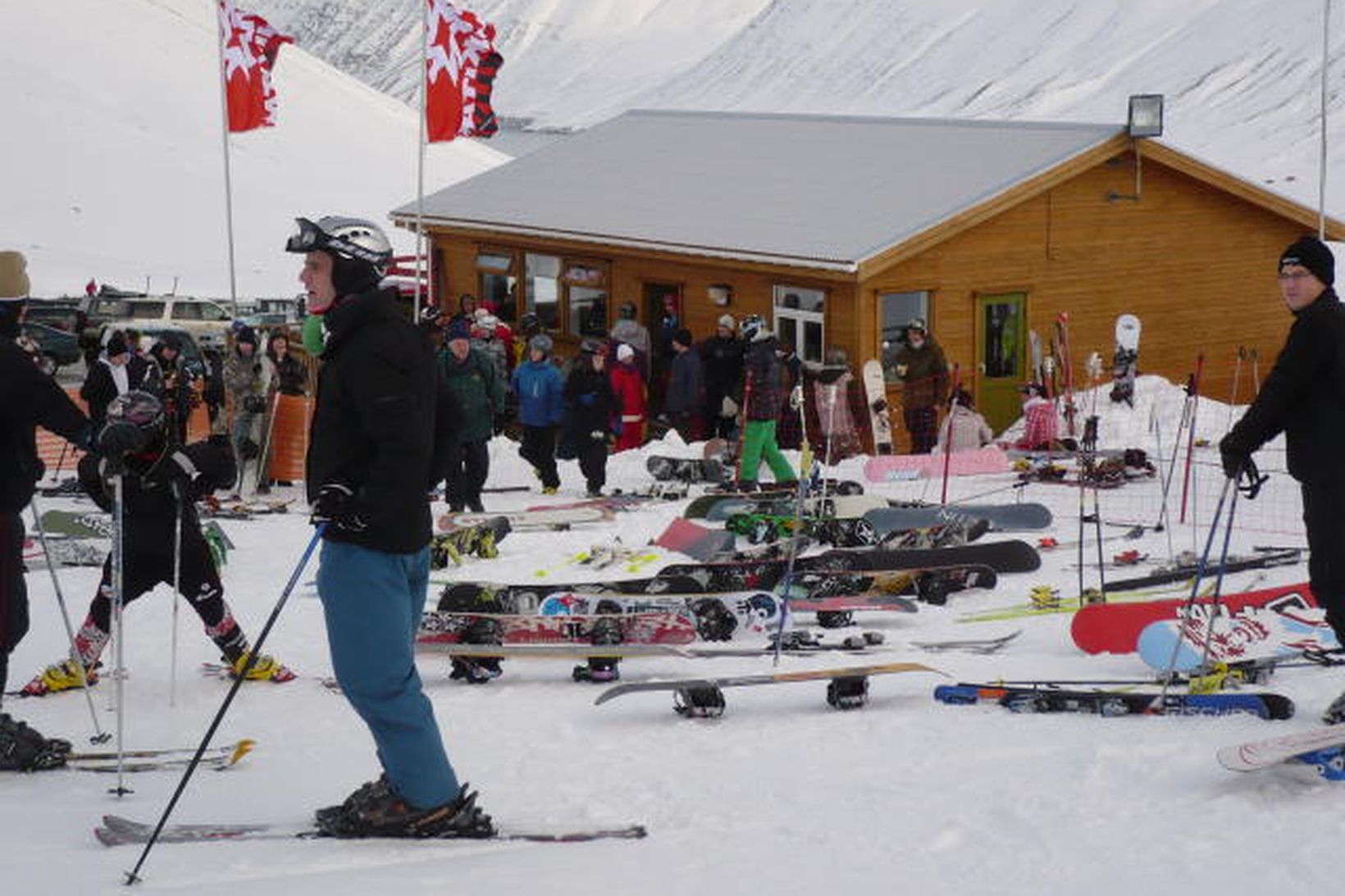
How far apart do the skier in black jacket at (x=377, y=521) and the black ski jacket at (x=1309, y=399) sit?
283 cm

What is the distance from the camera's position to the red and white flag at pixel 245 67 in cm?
2281

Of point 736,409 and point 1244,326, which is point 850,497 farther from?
point 1244,326

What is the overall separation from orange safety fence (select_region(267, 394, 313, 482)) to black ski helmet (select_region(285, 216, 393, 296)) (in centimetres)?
1103

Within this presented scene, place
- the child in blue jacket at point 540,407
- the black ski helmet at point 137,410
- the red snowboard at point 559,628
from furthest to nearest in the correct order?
the child in blue jacket at point 540,407
the red snowboard at point 559,628
the black ski helmet at point 137,410

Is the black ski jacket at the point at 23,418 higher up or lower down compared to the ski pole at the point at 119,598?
higher up

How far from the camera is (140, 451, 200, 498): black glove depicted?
7566mm

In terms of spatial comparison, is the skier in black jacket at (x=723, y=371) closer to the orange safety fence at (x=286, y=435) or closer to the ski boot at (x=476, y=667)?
the orange safety fence at (x=286, y=435)

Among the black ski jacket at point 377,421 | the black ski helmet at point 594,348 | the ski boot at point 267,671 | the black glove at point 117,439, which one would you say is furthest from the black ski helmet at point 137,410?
the black ski helmet at point 594,348

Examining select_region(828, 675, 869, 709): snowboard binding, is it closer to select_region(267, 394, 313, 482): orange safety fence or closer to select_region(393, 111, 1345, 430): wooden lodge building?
select_region(267, 394, 313, 482): orange safety fence

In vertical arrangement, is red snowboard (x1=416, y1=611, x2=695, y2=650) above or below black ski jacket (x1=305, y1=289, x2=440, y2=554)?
below

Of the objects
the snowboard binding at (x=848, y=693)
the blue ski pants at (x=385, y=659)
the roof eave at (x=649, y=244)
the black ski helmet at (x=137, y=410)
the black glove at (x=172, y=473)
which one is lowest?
the snowboard binding at (x=848, y=693)

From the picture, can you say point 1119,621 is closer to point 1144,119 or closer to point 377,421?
point 377,421

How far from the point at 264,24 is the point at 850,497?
13.1 meters

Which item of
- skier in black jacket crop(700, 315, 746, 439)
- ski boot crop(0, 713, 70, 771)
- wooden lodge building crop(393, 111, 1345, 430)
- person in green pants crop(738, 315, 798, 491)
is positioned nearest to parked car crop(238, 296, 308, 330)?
wooden lodge building crop(393, 111, 1345, 430)
